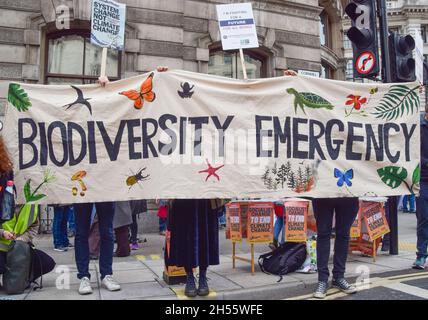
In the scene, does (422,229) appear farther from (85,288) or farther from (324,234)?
(85,288)

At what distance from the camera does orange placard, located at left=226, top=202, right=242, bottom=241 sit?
5.60m

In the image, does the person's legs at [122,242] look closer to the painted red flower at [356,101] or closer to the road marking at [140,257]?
the road marking at [140,257]

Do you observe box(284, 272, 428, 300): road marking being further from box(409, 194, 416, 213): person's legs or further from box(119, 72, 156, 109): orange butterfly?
box(409, 194, 416, 213): person's legs

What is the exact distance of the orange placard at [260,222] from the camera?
5.46 meters

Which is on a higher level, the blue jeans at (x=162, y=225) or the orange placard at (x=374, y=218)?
the orange placard at (x=374, y=218)

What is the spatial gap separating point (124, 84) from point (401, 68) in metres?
4.73

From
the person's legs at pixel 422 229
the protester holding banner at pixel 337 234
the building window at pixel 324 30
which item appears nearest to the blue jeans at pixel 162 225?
the protester holding banner at pixel 337 234

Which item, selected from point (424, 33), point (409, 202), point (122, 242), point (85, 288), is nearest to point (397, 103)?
point (85, 288)

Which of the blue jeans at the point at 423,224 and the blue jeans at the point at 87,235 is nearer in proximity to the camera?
the blue jeans at the point at 87,235

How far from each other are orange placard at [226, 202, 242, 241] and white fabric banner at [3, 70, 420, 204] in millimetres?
1216

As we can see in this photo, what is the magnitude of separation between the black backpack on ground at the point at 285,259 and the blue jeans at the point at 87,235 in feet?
6.84

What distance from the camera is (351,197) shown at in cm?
456

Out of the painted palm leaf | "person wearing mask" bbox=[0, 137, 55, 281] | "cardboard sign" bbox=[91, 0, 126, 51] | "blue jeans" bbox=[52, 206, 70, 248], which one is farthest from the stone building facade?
the painted palm leaf

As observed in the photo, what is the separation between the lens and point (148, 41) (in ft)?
33.5
